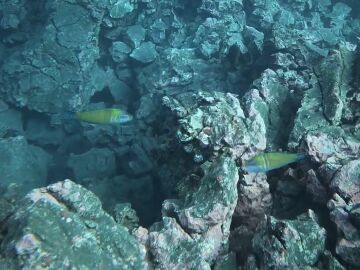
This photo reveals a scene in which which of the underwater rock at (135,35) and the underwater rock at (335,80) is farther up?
the underwater rock at (335,80)

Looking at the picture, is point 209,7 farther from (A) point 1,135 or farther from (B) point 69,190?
(B) point 69,190

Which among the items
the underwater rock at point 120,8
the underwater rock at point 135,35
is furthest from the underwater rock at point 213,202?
the underwater rock at point 120,8

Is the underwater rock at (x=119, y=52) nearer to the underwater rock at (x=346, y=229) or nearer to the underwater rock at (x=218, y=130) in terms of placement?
the underwater rock at (x=218, y=130)

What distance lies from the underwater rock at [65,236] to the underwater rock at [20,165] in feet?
13.4

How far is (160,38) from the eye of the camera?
9.27 m

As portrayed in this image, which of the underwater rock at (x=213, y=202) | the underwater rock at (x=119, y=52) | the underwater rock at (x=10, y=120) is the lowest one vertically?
the underwater rock at (x=10, y=120)

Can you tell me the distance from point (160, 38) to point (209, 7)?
4.82 feet

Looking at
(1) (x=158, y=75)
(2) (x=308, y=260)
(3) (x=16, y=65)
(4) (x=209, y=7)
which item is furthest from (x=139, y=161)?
(4) (x=209, y=7)

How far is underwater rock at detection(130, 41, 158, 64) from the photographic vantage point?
837 centimetres

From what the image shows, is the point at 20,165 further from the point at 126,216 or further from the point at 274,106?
the point at 274,106

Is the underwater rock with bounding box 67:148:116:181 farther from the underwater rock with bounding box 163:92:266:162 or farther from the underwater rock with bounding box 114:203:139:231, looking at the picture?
the underwater rock with bounding box 163:92:266:162

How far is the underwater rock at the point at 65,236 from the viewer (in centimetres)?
240

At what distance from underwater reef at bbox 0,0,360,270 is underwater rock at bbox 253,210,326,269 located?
0.04 ft

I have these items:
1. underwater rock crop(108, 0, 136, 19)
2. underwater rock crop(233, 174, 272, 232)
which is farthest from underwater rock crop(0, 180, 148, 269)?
underwater rock crop(108, 0, 136, 19)
